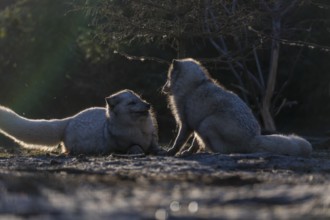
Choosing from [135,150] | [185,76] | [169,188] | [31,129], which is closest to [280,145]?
[185,76]

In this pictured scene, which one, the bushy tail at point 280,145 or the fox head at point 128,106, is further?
the fox head at point 128,106

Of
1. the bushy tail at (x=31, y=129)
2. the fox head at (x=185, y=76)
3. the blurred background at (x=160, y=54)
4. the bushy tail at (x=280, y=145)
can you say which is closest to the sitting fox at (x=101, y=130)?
the bushy tail at (x=31, y=129)

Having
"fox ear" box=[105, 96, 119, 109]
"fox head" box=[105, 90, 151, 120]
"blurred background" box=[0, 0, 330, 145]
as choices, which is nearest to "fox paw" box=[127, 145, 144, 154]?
"fox head" box=[105, 90, 151, 120]

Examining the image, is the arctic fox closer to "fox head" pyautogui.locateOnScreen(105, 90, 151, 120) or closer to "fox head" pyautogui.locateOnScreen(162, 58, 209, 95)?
"fox head" pyautogui.locateOnScreen(162, 58, 209, 95)

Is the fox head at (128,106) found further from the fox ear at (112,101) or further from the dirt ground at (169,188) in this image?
the dirt ground at (169,188)

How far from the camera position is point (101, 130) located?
13.1 meters

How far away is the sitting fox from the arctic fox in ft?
2.39

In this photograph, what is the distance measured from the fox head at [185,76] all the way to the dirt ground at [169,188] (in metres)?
1.70

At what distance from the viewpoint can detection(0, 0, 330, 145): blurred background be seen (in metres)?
16.8

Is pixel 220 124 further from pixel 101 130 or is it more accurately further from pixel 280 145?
pixel 101 130

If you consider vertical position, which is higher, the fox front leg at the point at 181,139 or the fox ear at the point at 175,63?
the fox ear at the point at 175,63

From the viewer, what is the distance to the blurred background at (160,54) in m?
16.8

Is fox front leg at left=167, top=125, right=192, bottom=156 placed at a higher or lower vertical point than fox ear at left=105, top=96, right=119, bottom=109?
lower

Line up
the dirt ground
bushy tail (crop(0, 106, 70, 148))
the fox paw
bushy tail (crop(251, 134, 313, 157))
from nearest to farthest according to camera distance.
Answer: the dirt ground, bushy tail (crop(251, 134, 313, 157)), the fox paw, bushy tail (crop(0, 106, 70, 148))
